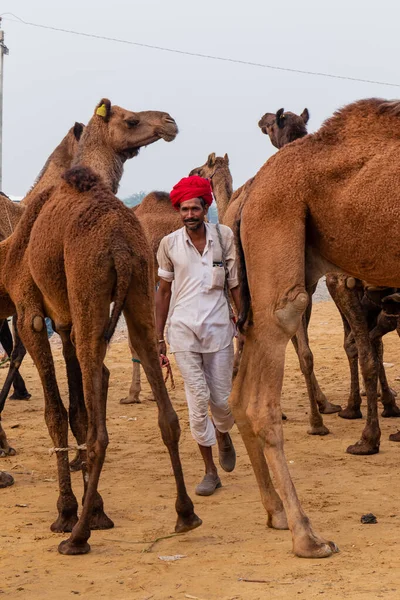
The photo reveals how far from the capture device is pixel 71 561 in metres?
6.00

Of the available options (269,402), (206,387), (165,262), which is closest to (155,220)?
(165,262)

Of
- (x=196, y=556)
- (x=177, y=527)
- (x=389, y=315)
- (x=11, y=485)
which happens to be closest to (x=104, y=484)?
(x=11, y=485)

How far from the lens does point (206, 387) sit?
7402 millimetres

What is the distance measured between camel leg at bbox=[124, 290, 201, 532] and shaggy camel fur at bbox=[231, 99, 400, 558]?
0.48 meters

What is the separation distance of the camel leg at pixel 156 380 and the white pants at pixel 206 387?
932mm

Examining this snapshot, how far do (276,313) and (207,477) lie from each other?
203 centimetres

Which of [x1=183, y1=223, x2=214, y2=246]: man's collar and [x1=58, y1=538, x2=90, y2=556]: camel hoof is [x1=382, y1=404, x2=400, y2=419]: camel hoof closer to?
[x1=183, y1=223, x2=214, y2=246]: man's collar

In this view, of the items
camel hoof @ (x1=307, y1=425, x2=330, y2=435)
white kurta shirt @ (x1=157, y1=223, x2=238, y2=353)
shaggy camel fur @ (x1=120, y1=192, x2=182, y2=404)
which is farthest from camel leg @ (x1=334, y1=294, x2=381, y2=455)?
shaggy camel fur @ (x1=120, y1=192, x2=182, y2=404)

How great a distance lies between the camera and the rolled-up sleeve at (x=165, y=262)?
748 cm

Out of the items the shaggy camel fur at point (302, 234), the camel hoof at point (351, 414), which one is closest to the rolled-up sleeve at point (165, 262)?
the shaggy camel fur at point (302, 234)

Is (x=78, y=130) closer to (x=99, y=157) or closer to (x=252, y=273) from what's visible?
(x=99, y=157)

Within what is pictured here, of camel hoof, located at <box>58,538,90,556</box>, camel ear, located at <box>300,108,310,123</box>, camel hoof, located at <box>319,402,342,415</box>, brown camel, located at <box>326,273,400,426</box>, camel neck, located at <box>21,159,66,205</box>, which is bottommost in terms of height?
camel hoof, located at <box>58,538,90,556</box>

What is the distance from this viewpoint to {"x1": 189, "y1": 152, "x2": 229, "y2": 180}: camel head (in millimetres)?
13312

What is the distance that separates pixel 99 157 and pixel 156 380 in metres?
3.60
